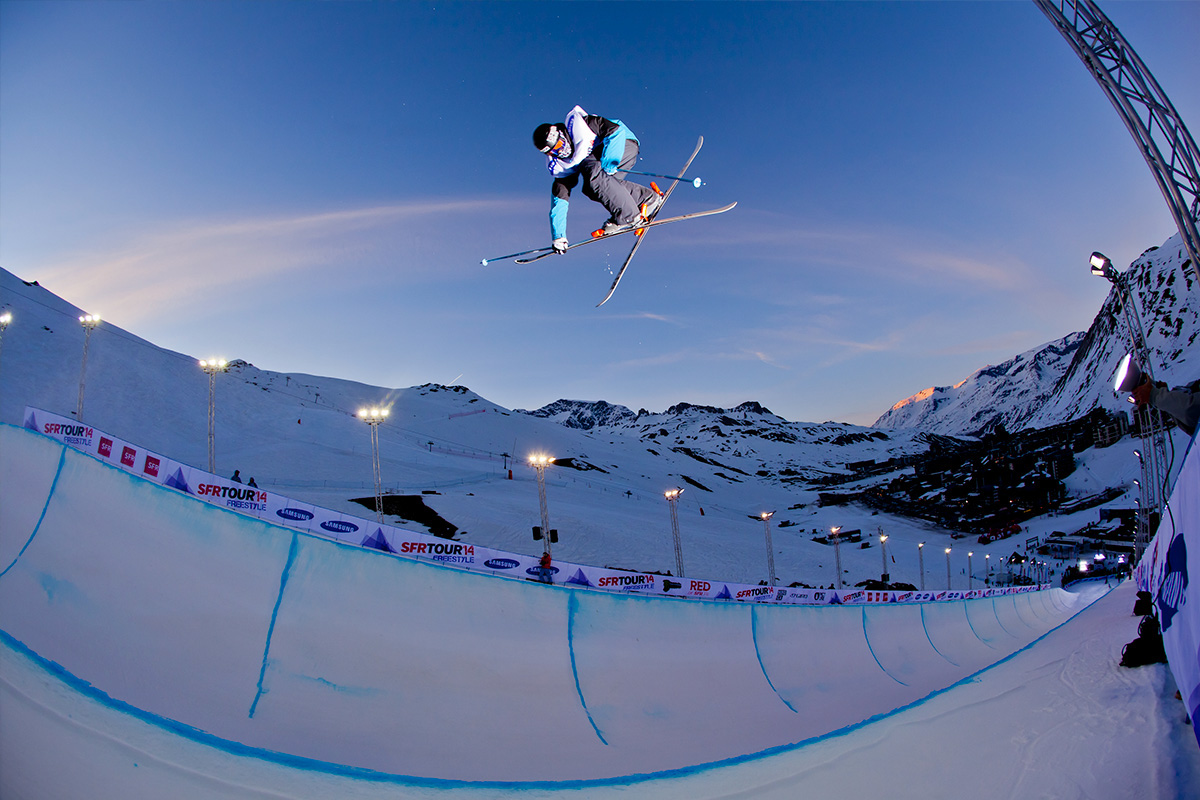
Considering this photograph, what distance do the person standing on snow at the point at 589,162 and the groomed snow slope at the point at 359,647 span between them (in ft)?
16.0

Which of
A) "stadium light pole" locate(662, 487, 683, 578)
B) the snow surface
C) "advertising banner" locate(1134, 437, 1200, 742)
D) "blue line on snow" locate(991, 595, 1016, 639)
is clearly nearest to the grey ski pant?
the snow surface

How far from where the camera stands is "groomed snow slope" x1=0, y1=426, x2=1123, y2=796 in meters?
5.30

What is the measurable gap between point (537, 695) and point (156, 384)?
64.6 metres

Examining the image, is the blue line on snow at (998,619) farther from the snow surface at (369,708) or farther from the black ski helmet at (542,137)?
the black ski helmet at (542,137)

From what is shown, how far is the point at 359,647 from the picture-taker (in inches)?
249

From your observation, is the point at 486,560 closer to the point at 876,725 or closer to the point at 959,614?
the point at 876,725

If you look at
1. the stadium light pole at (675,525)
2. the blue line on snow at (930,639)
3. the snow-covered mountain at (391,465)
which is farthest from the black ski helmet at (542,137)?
the snow-covered mountain at (391,465)

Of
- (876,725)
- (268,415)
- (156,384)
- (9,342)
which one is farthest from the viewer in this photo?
(268,415)

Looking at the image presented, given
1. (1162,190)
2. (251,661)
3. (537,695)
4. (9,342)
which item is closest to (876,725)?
(537,695)

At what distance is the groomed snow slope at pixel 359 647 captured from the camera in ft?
17.4

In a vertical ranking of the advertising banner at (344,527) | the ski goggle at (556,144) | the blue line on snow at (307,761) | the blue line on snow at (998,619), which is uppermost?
the ski goggle at (556,144)

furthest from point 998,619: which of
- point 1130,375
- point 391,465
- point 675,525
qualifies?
point 391,465

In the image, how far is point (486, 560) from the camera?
12.7 m

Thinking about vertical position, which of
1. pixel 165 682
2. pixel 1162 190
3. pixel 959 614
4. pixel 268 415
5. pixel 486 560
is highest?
pixel 268 415
